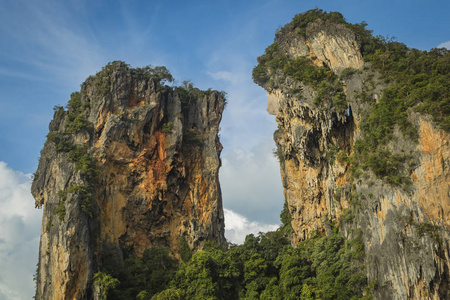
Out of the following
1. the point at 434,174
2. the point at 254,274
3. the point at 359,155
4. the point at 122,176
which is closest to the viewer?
the point at 434,174

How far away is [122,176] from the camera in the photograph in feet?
123

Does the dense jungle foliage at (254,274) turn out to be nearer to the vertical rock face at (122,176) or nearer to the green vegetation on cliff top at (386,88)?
the vertical rock face at (122,176)

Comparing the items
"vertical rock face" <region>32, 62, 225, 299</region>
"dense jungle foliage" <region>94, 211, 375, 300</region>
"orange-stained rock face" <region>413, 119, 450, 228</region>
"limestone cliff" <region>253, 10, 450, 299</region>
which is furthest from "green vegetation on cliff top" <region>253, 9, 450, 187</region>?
"vertical rock face" <region>32, 62, 225, 299</region>

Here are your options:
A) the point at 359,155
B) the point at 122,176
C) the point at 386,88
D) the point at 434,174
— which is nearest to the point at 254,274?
the point at 359,155

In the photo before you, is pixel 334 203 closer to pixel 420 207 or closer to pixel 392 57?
pixel 420 207

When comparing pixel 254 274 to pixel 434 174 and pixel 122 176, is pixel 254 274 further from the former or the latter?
pixel 122 176

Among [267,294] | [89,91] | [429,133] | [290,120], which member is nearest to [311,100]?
[290,120]

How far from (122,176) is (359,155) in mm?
19965

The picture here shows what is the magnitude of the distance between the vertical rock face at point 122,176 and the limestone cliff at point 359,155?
7.90m

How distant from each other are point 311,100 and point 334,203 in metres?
8.04

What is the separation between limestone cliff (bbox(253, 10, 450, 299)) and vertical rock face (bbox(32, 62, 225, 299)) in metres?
7.90

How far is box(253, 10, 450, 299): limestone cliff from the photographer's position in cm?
2331

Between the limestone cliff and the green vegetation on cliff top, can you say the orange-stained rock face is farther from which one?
the green vegetation on cliff top

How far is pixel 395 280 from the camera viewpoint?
23500 millimetres
